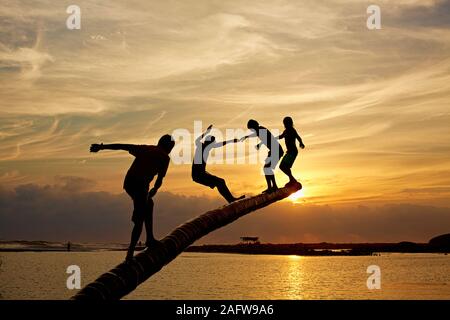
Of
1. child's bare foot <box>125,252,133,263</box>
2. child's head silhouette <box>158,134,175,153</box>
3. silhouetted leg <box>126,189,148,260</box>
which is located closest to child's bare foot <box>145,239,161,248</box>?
silhouetted leg <box>126,189,148,260</box>

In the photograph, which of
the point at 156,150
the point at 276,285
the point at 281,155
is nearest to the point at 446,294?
the point at 276,285

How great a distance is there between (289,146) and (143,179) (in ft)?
26.2

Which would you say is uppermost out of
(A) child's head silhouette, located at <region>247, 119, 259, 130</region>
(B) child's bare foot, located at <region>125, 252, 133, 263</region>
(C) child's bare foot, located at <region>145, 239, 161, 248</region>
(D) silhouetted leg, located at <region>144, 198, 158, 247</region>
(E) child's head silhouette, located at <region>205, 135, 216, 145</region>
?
(A) child's head silhouette, located at <region>247, 119, 259, 130</region>

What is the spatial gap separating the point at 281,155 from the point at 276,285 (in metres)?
134

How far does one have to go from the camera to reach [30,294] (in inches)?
4405

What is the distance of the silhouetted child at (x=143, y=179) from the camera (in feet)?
31.8

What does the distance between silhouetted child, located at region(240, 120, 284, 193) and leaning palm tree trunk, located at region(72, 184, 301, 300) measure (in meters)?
1.78

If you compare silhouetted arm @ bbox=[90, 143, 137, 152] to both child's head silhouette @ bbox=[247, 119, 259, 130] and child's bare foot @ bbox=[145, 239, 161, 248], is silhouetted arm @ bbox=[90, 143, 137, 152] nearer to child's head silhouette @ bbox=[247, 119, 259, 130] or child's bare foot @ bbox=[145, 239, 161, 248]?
child's bare foot @ bbox=[145, 239, 161, 248]

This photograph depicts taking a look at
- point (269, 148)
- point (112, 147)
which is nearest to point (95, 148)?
point (112, 147)

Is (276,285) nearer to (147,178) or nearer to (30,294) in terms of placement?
(30,294)

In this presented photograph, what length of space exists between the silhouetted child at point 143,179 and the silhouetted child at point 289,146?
7.17 m

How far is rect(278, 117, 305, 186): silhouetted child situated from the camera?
16.7 metres

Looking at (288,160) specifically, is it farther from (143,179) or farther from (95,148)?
(95,148)

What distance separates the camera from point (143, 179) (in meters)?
9.77
